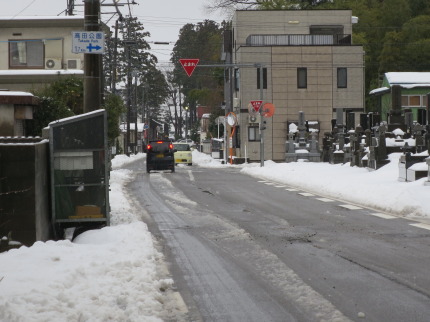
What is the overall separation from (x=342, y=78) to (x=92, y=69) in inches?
1601

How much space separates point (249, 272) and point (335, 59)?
149ft

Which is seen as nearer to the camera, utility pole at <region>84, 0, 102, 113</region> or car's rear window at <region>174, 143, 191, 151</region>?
utility pole at <region>84, 0, 102, 113</region>

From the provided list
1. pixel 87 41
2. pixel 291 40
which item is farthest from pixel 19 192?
pixel 291 40

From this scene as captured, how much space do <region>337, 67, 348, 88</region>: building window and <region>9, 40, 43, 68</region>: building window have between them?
22.1 meters

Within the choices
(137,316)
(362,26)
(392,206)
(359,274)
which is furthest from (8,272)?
(362,26)

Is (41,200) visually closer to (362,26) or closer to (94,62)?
(94,62)

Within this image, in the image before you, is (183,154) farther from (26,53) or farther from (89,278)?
(89,278)

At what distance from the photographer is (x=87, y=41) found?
46.0 feet

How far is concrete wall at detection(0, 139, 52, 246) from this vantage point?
9.56m

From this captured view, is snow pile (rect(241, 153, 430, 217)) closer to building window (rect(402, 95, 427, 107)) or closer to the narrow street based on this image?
the narrow street

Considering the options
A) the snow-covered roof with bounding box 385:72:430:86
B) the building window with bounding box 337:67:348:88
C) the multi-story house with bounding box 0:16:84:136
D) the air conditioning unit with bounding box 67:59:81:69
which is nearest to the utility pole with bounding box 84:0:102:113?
the multi-story house with bounding box 0:16:84:136

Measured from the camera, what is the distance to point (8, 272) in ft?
25.1

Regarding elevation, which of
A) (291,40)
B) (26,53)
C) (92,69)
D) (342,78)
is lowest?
(92,69)

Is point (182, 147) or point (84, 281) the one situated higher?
point (182, 147)
